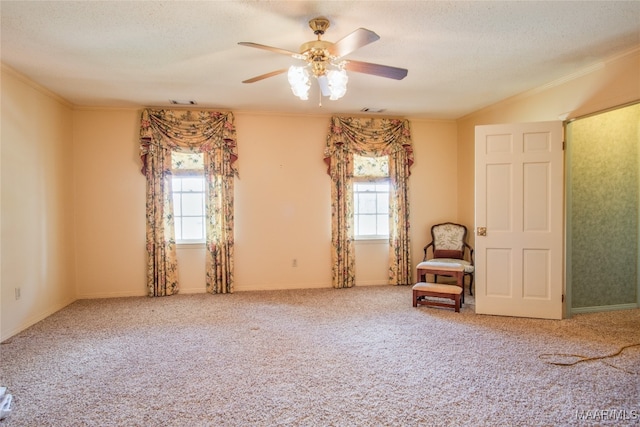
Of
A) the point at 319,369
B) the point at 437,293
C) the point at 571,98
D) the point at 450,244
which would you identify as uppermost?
the point at 571,98

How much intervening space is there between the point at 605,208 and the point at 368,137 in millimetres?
3114

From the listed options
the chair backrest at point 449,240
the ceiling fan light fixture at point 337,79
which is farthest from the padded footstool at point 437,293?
the ceiling fan light fixture at point 337,79

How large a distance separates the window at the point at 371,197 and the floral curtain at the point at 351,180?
0.14 m

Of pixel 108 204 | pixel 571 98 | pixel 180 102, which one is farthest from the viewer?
pixel 108 204

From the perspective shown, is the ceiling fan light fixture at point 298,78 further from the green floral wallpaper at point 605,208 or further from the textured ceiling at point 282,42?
the green floral wallpaper at point 605,208

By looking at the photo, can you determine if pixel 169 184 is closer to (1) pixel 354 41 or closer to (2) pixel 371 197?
(2) pixel 371 197

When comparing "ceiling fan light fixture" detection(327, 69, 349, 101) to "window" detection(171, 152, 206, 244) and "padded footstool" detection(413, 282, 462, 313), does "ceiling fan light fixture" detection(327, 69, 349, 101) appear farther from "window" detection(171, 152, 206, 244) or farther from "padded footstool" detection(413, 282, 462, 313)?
"window" detection(171, 152, 206, 244)

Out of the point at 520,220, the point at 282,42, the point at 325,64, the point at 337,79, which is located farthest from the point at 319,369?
the point at 520,220

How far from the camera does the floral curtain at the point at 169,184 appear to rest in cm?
478

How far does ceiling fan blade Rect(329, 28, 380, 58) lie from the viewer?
2.02m

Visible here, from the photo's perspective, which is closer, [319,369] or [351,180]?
[319,369]

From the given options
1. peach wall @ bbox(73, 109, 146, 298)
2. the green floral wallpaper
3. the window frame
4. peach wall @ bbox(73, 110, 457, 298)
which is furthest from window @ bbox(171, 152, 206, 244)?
the green floral wallpaper

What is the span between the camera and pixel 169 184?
16.0ft

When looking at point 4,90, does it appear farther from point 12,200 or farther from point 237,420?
point 237,420
